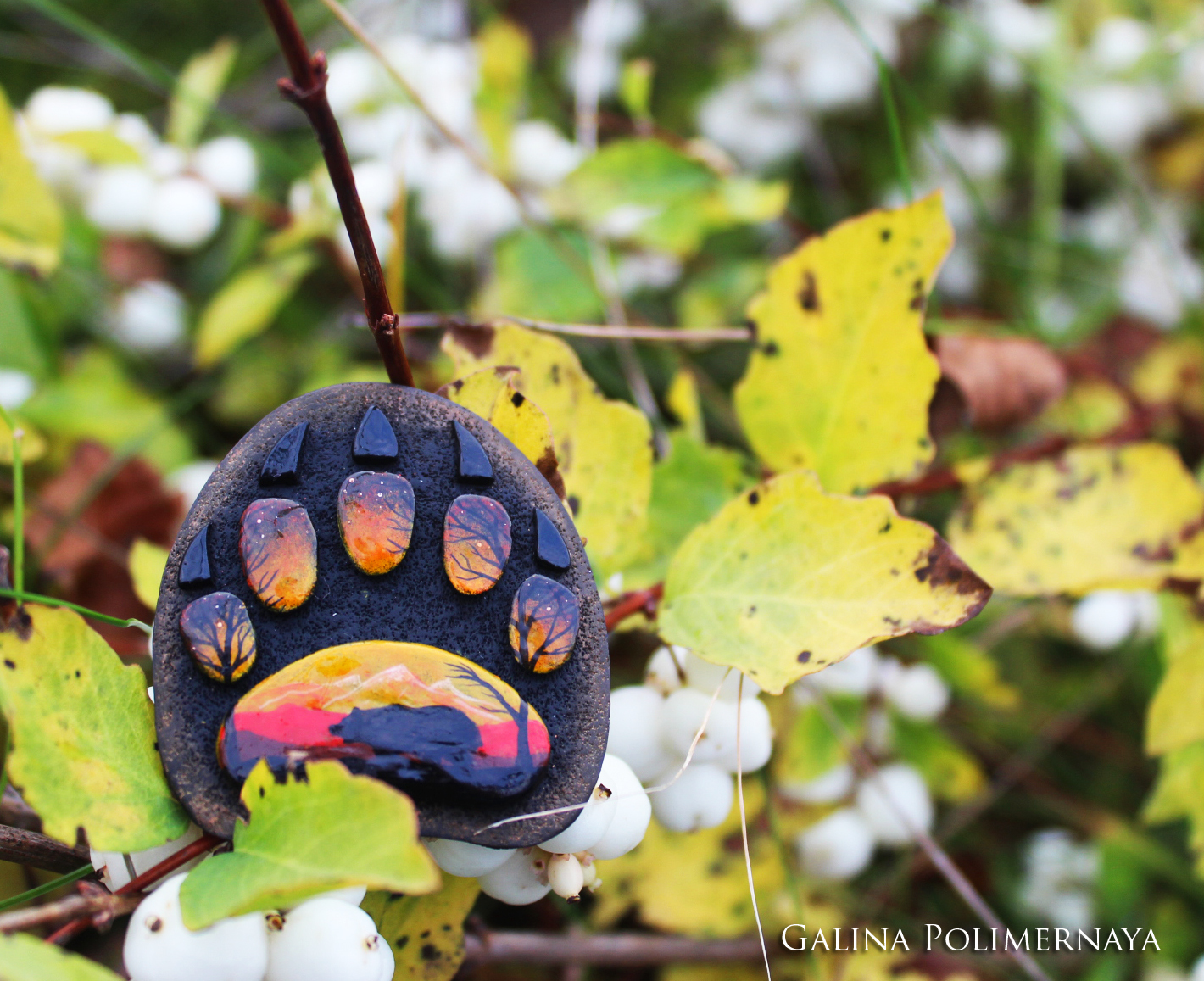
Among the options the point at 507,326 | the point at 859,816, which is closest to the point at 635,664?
the point at 859,816

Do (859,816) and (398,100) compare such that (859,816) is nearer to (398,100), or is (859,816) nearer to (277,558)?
(277,558)

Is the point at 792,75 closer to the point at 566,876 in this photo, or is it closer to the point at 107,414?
the point at 107,414

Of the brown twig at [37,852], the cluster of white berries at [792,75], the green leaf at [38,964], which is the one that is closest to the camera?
the green leaf at [38,964]

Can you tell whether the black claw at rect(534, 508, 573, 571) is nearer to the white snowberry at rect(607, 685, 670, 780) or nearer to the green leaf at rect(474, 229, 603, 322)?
the white snowberry at rect(607, 685, 670, 780)


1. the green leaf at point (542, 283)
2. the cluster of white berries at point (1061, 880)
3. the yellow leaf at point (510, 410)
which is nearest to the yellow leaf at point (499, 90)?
the green leaf at point (542, 283)

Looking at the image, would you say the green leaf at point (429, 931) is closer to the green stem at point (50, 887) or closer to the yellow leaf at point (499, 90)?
the green stem at point (50, 887)
